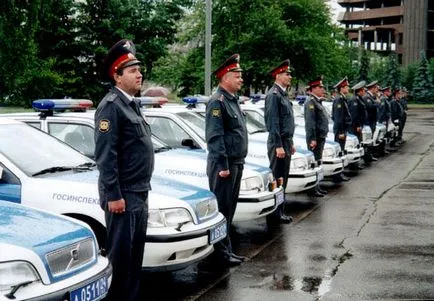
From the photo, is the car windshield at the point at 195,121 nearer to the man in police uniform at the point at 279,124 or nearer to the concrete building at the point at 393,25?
the man in police uniform at the point at 279,124

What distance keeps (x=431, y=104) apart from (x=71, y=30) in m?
52.2

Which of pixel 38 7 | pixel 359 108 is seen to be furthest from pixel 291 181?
pixel 38 7

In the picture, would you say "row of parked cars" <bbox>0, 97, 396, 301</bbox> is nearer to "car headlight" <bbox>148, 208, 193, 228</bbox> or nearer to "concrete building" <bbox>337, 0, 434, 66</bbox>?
"car headlight" <bbox>148, 208, 193, 228</bbox>

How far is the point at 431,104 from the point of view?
65500mm

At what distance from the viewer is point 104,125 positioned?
5.06 meters

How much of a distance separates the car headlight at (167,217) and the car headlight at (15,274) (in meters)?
1.90

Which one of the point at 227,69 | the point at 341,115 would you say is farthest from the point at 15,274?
the point at 341,115

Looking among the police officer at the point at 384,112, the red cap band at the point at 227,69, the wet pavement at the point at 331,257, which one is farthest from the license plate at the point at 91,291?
the police officer at the point at 384,112

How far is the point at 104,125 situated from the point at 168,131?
4.57 meters

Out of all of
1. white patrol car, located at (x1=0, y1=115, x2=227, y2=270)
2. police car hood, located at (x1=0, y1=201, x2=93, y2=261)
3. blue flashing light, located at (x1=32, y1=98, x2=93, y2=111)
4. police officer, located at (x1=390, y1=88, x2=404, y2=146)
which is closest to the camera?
police car hood, located at (x1=0, y1=201, x2=93, y2=261)

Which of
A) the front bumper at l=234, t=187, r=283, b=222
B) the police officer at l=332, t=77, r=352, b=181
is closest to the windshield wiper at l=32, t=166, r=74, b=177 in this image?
the front bumper at l=234, t=187, r=283, b=222

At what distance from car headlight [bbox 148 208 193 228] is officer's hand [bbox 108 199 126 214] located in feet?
2.90

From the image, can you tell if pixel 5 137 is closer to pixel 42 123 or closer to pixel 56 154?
pixel 56 154

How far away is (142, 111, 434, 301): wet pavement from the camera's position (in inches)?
249
